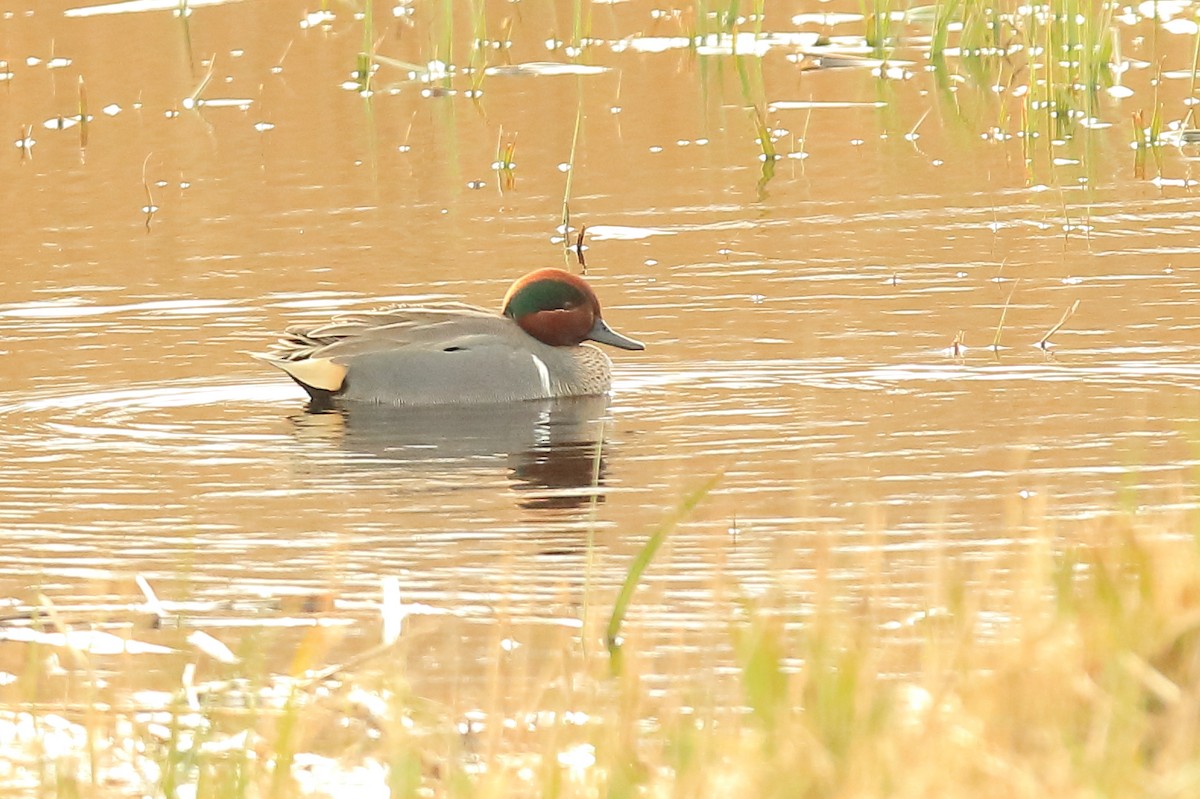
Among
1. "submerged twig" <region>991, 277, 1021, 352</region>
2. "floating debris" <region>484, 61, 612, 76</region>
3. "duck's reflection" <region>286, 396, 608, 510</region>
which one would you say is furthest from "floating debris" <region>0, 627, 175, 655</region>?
"floating debris" <region>484, 61, 612, 76</region>

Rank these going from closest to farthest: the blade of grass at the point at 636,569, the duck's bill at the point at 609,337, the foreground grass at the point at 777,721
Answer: the foreground grass at the point at 777,721, the blade of grass at the point at 636,569, the duck's bill at the point at 609,337

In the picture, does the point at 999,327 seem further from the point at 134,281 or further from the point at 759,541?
the point at 134,281

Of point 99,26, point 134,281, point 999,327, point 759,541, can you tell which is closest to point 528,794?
point 759,541

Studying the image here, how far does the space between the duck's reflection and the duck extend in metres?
0.06

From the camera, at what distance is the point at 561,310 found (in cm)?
965

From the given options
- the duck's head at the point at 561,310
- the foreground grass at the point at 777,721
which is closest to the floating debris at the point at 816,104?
the duck's head at the point at 561,310

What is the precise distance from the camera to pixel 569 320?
9.62 meters

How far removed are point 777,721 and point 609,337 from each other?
5.74 meters

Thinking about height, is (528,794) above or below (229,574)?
above

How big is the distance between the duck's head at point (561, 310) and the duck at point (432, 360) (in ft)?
0.15

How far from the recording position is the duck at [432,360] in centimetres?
920

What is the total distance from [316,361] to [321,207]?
3.89 metres

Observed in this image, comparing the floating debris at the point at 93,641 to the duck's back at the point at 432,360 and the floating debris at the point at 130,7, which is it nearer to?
the duck's back at the point at 432,360

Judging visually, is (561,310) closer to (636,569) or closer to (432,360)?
(432,360)
